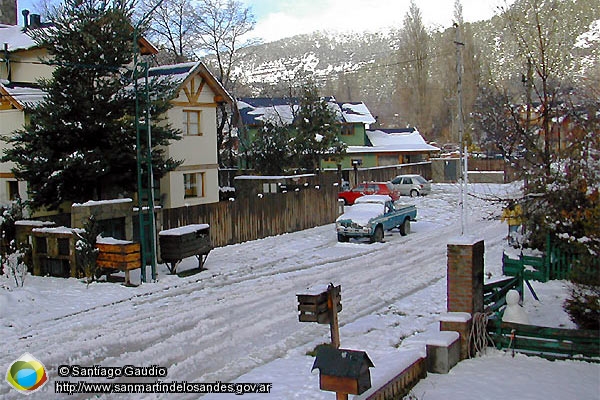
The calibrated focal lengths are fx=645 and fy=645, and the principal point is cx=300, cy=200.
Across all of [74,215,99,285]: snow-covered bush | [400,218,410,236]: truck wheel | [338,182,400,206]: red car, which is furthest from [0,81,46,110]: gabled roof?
[338,182,400,206]: red car

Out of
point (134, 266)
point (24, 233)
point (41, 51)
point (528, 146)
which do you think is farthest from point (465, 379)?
point (41, 51)

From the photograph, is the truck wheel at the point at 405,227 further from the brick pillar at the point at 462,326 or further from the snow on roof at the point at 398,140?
the snow on roof at the point at 398,140

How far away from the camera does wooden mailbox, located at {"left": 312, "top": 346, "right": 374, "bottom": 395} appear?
23.3 ft

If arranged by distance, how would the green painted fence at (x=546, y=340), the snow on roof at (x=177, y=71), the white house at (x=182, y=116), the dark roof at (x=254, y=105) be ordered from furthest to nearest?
the dark roof at (x=254, y=105), the snow on roof at (x=177, y=71), the white house at (x=182, y=116), the green painted fence at (x=546, y=340)

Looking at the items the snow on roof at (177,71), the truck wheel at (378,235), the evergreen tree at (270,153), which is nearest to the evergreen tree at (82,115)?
the snow on roof at (177,71)

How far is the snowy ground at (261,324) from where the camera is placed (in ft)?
31.6

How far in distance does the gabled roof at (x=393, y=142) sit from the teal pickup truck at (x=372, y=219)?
31.8m

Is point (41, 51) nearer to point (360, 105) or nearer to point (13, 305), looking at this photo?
point (13, 305)

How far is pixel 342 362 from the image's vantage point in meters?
7.23

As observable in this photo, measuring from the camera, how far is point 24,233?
18172 mm

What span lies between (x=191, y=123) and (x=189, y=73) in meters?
2.62

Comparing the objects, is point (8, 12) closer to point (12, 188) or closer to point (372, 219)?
point (12, 188)

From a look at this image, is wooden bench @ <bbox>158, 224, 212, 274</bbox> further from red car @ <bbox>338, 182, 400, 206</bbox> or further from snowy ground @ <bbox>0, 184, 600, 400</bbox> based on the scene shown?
red car @ <bbox>338, 182, 400, 206</bbox>

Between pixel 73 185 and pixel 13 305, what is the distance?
8.44m
